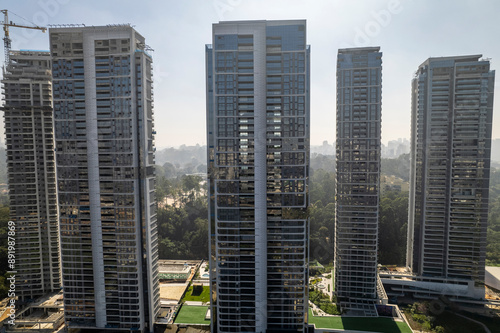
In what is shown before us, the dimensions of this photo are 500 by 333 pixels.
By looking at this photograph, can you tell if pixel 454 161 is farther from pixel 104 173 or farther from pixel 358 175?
pixel 104 173

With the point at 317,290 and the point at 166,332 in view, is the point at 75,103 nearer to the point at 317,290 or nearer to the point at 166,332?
the point at 166,332

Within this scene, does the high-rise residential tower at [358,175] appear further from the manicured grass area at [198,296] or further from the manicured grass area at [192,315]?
the manicured grass area at [198,296]

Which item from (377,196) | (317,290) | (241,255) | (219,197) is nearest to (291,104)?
(219,197)

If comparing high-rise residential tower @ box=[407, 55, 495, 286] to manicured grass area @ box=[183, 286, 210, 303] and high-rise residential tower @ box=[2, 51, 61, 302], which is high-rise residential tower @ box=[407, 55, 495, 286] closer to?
manicured grass area @ box=[183, 286, 210, 303]

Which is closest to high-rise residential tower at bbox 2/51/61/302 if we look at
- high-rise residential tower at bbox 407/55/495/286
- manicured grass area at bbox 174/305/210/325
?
manicured grass area at bbox 174/305/210/325

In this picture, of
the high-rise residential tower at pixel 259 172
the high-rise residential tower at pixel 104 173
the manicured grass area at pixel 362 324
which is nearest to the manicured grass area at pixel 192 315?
the high-rise residential tower at pixel 104 173
